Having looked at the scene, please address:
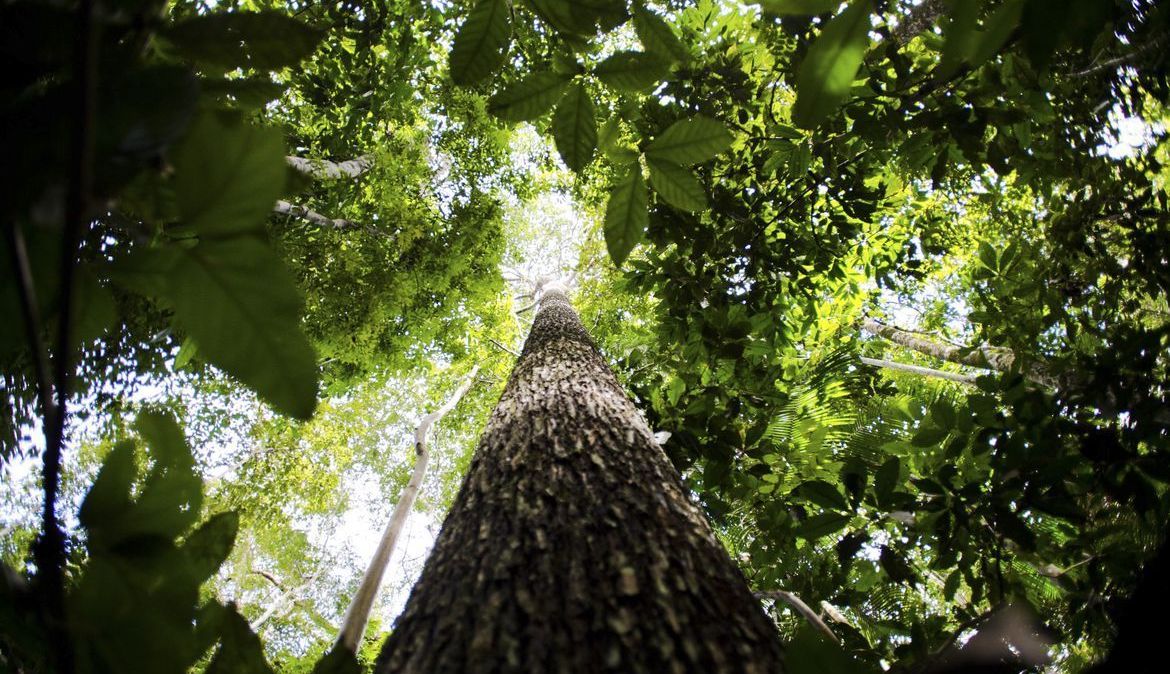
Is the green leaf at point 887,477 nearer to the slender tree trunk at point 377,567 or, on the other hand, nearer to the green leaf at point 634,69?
the green leaf at point 634,69

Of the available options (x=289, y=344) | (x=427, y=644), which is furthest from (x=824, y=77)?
(x=427, y=644)

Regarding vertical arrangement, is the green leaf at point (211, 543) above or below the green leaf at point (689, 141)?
below

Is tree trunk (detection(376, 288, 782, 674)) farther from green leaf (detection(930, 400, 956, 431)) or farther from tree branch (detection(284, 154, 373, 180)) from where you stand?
tree branch (detection(284, 154, 373, 180))

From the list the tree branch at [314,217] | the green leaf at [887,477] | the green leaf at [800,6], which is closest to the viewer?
the green leaf at [800,6]

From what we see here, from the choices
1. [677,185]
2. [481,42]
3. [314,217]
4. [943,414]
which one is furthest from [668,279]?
[314,217]

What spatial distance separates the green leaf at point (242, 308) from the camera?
0.97 ft

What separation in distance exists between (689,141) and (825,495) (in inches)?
44.5

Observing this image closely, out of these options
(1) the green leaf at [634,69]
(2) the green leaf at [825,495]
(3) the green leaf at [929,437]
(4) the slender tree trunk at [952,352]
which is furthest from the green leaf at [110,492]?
(4) the slender tree trunk at [952,352]

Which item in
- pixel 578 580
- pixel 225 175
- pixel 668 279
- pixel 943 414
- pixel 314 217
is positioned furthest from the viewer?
pixel 314 217

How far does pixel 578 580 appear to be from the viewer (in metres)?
0.90

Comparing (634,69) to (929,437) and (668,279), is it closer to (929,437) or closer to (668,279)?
(929,437)

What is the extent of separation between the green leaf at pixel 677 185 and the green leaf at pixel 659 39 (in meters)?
0.14

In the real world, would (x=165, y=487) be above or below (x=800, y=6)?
below

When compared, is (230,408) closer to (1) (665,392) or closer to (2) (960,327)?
(1) (665,392)
